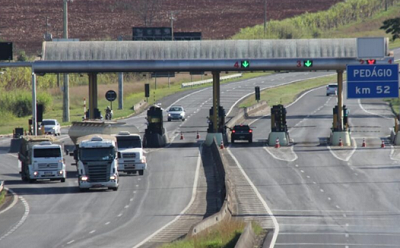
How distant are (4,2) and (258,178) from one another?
13621 centimetres

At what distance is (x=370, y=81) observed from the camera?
156 ft

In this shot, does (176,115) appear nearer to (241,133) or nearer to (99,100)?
(99,100)

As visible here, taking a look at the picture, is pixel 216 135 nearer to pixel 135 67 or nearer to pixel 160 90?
pixel 135 67

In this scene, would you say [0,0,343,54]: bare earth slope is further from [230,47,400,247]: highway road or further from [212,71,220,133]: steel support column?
[212,71,220,133]: steel support column

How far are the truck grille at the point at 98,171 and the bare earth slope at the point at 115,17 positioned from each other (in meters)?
109

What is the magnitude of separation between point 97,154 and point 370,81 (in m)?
13.5

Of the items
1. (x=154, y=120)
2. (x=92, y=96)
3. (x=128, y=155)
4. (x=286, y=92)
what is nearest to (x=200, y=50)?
(x=154, y=120)

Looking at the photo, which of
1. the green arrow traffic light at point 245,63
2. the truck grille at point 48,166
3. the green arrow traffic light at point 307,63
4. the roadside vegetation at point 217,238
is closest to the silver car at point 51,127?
the green arrow traffic light at point 245,63

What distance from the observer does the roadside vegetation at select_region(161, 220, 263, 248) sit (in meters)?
29.0

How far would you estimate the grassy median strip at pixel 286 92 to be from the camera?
115812 mm

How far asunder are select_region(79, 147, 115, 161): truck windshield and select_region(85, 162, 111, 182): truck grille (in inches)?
9.5

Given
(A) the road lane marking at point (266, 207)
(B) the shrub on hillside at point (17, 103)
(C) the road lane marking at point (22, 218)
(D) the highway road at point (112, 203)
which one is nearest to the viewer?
(A) the road lane marking at point (266, 207)

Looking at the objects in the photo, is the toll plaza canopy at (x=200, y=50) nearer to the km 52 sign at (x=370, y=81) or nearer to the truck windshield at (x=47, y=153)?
the truck windshield at (x=47, y=153)

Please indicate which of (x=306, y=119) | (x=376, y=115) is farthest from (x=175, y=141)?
(x=376, y=115)
